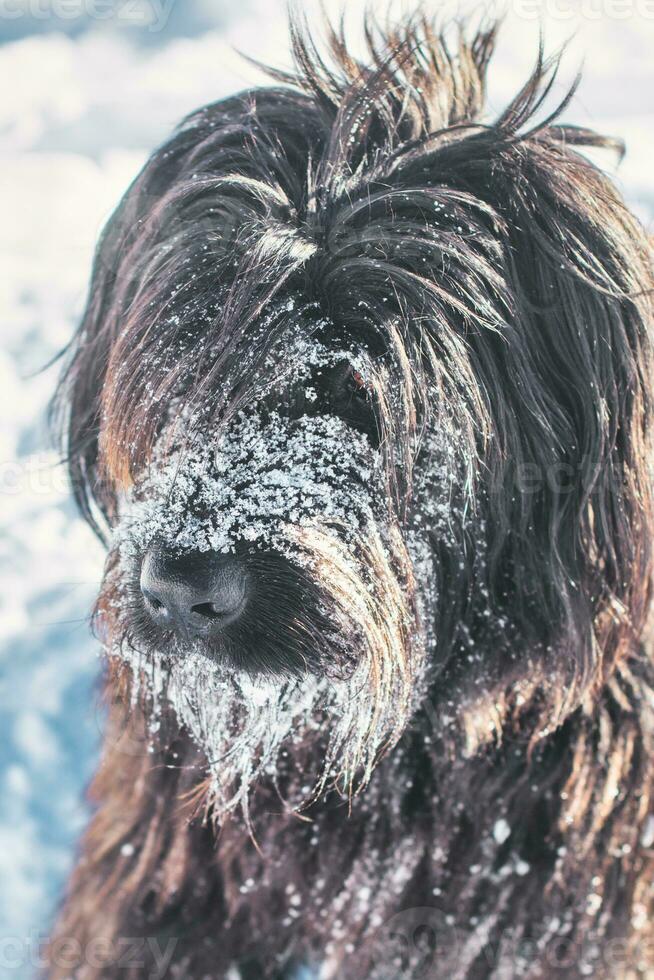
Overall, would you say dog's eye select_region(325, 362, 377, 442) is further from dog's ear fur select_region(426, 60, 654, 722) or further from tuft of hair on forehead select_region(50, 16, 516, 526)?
dog's ear fur select_region(426, 60, 654, 722)

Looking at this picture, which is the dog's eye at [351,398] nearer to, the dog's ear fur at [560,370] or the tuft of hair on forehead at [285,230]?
the tuft of hair on forehead at [285,230]

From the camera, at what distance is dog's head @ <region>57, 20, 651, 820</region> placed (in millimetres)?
1348

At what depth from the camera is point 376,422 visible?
145 cm

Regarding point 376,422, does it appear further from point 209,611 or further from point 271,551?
point 209,611

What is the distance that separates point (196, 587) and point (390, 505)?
0.39m

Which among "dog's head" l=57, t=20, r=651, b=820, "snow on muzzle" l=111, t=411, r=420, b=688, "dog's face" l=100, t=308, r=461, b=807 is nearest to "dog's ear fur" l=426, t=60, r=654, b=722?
"dog's head" l=57, t=20, r=651, b=820

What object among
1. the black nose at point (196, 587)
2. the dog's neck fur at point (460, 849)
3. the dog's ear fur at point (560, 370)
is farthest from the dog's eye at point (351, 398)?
the dog's neck fur at point (460, 849)

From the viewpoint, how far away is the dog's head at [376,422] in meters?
1.35

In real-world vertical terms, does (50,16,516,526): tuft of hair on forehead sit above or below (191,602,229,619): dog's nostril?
above

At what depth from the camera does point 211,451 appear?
4.49 ft

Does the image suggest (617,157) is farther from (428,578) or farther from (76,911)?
(76,911)

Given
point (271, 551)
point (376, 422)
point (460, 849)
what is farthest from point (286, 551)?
A: point (460, 849)

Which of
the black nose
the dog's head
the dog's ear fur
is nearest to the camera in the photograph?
the black nose

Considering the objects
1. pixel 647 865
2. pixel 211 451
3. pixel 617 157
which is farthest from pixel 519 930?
pixel 617 157
